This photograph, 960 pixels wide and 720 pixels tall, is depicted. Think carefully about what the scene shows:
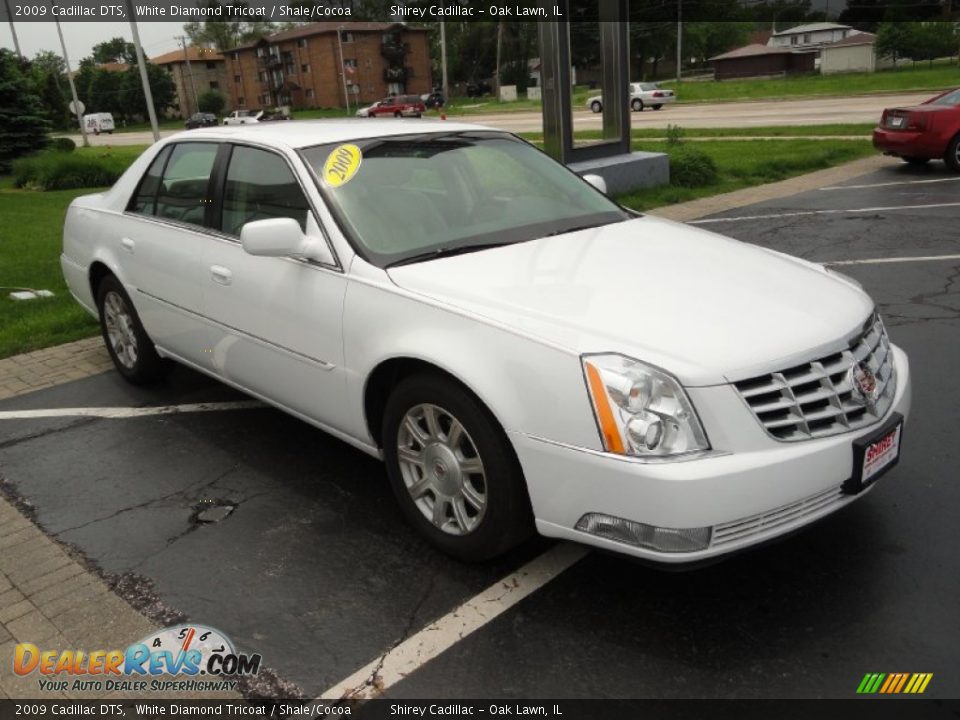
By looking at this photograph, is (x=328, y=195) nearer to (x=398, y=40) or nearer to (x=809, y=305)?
(x=809, y=305)

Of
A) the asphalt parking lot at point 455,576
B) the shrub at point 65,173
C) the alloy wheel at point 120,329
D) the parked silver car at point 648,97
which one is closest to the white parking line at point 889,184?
the asphalt parking lot at point 455,576

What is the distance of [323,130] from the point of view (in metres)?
4.32

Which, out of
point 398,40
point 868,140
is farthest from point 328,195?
point 398,40

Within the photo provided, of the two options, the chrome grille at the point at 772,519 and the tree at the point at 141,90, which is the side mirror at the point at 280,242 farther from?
the tree at the point at 141,90

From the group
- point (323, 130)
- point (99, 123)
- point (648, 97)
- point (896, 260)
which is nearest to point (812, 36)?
point (648, 97)

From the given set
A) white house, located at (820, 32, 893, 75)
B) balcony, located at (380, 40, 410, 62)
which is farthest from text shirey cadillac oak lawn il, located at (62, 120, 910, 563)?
balcony, located at (380, 40, 410, 62)

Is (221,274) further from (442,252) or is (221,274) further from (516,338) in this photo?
(516,338)

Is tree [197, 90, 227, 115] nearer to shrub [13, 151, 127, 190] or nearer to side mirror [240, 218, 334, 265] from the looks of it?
shrub [13, 151, 127, 190]

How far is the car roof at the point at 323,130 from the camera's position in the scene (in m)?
4.16

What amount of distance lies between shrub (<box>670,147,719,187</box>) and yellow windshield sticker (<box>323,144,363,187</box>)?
31.5 feet

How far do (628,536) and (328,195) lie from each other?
6.74 feet

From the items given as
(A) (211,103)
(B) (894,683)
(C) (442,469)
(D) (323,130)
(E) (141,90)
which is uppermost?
(E) (141,90)

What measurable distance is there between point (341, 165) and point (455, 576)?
1962 mm

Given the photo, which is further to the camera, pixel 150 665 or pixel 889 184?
pixel 889 184
